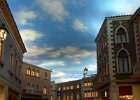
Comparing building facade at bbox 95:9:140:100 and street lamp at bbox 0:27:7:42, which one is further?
building facade at bbox 95:9:140:100

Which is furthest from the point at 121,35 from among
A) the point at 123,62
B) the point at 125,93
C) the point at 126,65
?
the point at 125,93

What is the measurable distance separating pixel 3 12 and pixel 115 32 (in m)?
13.5

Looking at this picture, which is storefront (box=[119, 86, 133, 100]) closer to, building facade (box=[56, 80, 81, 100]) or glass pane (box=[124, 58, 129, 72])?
glass pane (box=[124, 58, 129, 72])

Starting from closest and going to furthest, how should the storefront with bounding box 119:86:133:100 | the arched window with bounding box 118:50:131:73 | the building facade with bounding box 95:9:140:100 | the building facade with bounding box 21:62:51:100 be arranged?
the storefront with bounding box 119:86:133:100, the building facade with bounding box 95:9:140:100, the arched window with bounding box 118:50:131:73, the building facade with bounding box 21:62:51:100

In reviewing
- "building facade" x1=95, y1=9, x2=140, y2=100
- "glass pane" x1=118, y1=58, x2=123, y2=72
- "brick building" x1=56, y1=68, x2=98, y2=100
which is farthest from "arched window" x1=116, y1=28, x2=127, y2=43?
"brick building" x1=56, y1=68, x2=98, y2=100

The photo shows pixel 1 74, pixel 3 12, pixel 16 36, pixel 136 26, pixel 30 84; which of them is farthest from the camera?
pixel 30 84

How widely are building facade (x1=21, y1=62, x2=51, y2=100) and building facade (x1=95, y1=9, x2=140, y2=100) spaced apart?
2375 cm

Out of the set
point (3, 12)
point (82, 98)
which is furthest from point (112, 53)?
point (82, 98)

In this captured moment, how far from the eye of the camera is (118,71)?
86.0 feet

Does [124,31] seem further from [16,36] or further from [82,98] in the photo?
[82,98]

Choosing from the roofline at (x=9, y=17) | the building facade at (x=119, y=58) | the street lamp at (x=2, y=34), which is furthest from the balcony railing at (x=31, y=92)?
the street lamp at (x=2, y=34)

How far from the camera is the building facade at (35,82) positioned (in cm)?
4903

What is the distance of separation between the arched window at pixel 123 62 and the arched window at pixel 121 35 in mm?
1182

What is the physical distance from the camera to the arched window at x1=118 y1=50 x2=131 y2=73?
26.3m
